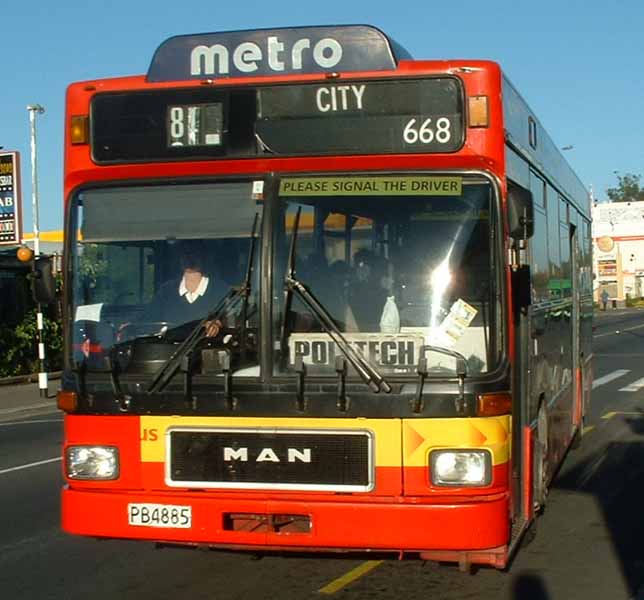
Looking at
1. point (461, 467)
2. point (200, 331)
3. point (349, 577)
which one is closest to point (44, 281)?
point (200, 331)

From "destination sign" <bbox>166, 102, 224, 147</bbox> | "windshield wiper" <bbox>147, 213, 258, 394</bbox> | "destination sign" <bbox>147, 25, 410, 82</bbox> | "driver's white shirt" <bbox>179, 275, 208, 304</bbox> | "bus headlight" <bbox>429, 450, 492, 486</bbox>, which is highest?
"destination sign" <bbox>147, 25, 410, 82</bbox>

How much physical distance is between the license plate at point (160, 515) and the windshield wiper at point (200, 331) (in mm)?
647

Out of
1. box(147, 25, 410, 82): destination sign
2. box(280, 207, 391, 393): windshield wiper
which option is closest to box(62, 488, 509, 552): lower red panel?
box(280, 207, 391, 393): windshield wiper

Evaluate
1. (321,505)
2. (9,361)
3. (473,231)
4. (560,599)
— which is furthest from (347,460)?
(9,361)

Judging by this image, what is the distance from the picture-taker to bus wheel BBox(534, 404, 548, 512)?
24.3 ft

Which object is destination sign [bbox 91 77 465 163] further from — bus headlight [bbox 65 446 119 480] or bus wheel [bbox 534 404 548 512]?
bus wheel [bbox 534 404 548 512]

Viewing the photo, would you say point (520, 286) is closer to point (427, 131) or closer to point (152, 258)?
point (427, 131)

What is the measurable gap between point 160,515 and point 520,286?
238 cm

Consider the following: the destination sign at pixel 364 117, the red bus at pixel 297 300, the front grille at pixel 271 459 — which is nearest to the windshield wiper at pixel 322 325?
the red bus at pixel 297 300

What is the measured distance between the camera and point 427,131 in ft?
19.4

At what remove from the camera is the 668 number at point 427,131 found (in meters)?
5.89

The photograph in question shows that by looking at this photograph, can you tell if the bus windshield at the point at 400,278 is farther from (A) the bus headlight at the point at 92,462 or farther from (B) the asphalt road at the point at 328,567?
(B) the asphalt road at the point at 328,567

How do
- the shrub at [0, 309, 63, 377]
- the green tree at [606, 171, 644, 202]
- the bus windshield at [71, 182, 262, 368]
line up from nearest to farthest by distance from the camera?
the bus windshield at [71, 182, 262, 368]
the shrub at [0, 309, 63, 377]
the green tree at [606, 171, 644, 202]

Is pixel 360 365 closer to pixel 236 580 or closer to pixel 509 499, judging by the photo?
pixel 509 499
